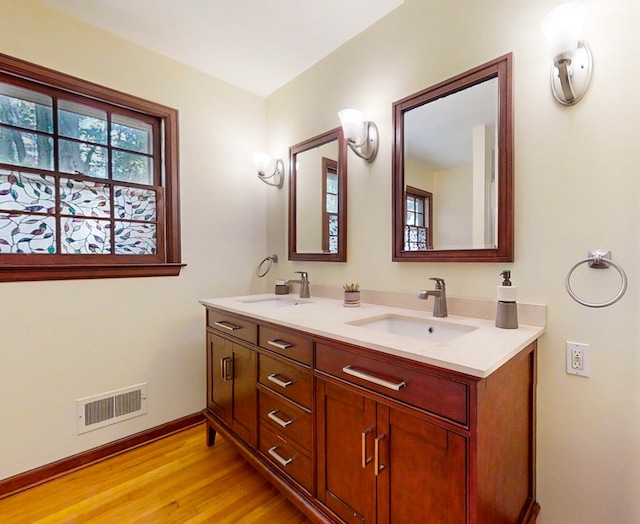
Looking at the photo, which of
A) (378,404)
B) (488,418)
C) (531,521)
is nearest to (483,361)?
(488,418)

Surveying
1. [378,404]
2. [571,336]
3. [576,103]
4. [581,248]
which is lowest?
[378,404]

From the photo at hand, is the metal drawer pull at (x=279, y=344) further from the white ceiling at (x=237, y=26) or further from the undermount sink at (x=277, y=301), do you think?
the white ceiling at (x=237, y=26)

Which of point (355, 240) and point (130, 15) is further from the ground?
point (130, 15)

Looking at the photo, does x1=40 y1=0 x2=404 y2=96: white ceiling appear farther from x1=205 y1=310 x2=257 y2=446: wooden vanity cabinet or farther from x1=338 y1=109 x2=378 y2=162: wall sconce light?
x1=205 y1=310 x2=257 y2=446: wooden vanity cabinet

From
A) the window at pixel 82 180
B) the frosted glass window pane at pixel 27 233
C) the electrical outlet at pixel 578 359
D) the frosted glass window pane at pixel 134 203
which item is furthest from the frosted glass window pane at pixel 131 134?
the electrical outlet at pixel 578 359

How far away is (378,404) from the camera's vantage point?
1.09 metres

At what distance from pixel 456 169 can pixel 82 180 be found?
2071mm

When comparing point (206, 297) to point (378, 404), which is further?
point (206, 297)

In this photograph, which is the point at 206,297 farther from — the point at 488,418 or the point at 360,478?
the point at 488,418

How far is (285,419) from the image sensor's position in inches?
58.4

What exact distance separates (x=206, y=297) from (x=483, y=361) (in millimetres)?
1981

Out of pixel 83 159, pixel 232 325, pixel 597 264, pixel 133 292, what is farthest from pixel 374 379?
pixel 83 159

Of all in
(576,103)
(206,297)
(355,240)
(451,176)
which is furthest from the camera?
(206,297)

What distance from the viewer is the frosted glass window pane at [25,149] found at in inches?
67.2
